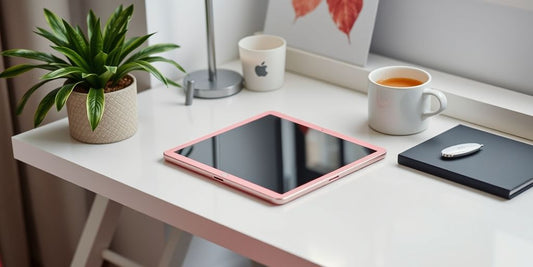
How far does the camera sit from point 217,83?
1.53m

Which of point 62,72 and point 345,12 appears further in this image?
point 345,12

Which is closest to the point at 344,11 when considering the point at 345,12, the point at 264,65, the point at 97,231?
the point at 345,12

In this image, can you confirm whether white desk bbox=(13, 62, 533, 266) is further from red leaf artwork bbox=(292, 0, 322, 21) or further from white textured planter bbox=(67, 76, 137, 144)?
red leaf artwork bbox=(292, 0, 322, 21)

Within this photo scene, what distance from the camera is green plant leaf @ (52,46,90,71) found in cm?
128

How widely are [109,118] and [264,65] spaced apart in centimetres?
33

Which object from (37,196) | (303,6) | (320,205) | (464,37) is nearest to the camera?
→ (320,205)

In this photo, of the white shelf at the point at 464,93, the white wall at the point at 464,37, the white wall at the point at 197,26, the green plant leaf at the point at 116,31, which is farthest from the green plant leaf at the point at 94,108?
the white wall at the point at 464,37

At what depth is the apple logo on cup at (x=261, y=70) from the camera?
1.50m

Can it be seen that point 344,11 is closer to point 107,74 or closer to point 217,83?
point 217,83

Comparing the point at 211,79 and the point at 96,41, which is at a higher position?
the point at 96,41

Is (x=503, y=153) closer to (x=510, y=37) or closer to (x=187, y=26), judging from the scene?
(x=510, y=37)

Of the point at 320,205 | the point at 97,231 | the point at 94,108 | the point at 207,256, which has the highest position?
the point at 94,108

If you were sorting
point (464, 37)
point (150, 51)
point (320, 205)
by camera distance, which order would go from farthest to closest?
point (464, 37)
point (150, 51)
point (320, 205)

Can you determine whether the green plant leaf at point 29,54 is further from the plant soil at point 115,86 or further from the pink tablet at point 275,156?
the pink tablet at point 275,156
